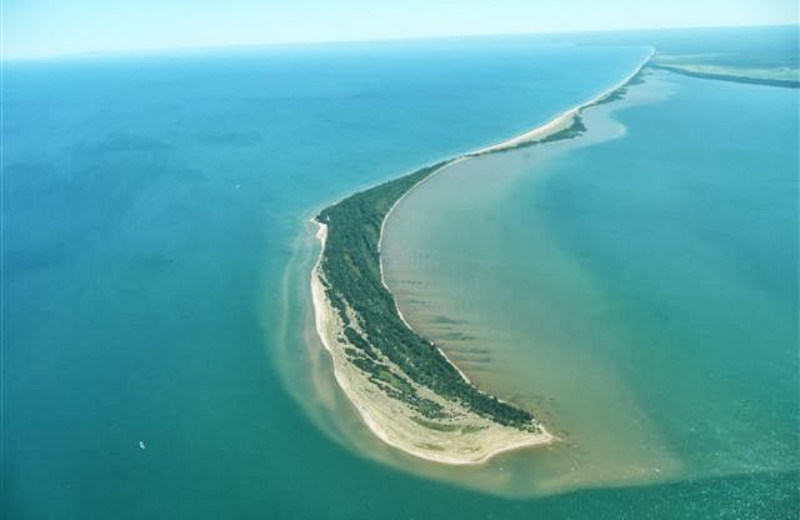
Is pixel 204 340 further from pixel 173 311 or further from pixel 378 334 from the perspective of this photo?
pixel 378 334

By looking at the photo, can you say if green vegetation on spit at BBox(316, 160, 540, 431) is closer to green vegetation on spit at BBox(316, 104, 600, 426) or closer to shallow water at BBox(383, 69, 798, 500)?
green vegetation on spit at BBox(316, 104, 600, 426)

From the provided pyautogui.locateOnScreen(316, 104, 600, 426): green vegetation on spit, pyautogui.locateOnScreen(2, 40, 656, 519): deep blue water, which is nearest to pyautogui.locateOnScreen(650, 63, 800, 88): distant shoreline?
pyautogui.locateOnScreen(2, 40, 656, 519): deep blue water

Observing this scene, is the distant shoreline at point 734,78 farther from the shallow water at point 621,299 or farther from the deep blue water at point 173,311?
the shallow water at point 621,299

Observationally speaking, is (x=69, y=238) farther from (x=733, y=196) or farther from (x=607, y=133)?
(x=607, y=133)

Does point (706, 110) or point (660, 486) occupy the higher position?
point (706, 110)

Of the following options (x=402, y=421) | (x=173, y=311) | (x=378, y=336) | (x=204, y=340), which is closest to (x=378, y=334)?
(x=378, y=336)

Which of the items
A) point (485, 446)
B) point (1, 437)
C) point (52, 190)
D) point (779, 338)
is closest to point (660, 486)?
point (485, 446)

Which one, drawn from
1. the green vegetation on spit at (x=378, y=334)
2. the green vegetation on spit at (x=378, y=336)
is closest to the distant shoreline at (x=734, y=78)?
the green vegetation on spit at (x=378, y=334)

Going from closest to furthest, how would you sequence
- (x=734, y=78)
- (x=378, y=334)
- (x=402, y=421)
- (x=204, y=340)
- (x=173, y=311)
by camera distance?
1. (x=402, y=421)
2. (x=378, y=334)
3. (x=204, y=340)
4. (x=173, y=311)
5. (x=734, y=78)
